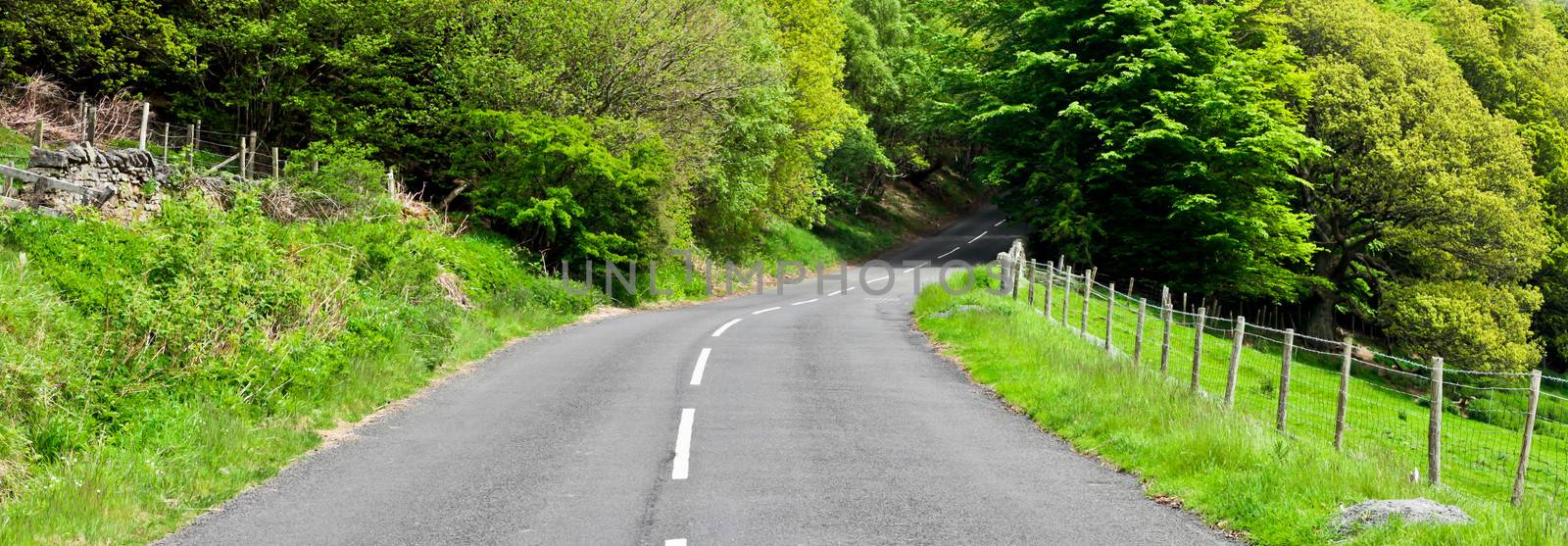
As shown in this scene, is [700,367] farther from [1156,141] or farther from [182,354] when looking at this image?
[1156,141]

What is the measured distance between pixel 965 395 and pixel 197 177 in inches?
548

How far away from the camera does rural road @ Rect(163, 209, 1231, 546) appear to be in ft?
22.2

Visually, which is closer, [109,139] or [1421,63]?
[109,139]

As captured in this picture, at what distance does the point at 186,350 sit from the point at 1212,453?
32.4ft

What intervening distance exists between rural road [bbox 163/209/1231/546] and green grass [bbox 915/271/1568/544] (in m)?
0.38

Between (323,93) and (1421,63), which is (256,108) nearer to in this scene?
(323,93)

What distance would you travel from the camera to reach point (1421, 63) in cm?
3562

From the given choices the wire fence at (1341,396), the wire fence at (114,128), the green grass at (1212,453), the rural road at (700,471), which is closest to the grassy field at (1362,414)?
the wire fence at (1341,396)

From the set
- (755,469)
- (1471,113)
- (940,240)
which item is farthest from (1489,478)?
(940,240)

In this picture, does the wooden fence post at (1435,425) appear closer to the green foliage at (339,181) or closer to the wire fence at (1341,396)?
the wire fence at (1341,396)

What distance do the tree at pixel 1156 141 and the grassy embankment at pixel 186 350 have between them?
2323cm

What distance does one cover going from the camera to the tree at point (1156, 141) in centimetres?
3238

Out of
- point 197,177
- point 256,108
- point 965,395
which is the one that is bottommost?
point 965,395

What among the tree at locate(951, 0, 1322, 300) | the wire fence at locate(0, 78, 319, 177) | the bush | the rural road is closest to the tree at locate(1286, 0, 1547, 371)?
the tree at locate(951, 0, 1322, 300)
